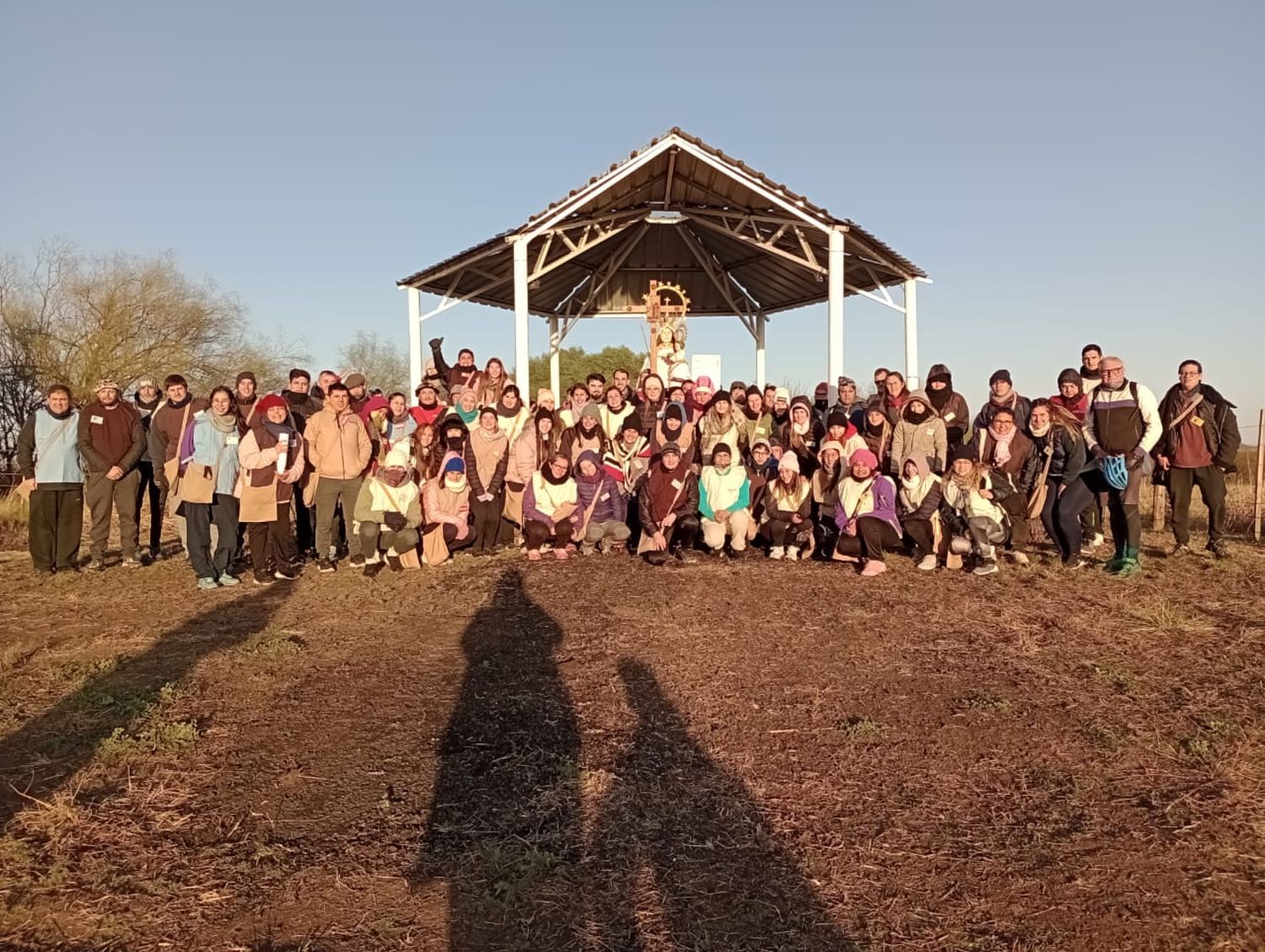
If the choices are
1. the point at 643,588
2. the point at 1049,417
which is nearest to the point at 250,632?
the point at 643,588

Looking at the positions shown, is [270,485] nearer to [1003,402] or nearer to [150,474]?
[150,474]

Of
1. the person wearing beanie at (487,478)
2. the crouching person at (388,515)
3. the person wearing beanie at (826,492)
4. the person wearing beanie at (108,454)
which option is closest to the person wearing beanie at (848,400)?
the person wearing beanie at (826,492)

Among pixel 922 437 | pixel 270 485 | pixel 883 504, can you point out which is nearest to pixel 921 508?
pixel 883 504

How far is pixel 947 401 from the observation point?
29.3 ft

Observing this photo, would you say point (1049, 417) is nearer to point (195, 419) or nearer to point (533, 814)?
point (533, 814)

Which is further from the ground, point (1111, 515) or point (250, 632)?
point (1111, 515)

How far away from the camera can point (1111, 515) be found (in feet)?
24.8

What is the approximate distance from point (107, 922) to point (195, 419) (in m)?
5.58

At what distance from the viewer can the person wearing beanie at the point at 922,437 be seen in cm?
812

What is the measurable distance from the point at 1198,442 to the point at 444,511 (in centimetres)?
710

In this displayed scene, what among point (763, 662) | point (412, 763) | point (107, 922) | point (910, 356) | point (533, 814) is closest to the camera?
point (107, 922)

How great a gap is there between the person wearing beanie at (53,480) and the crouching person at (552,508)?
14.1 ft

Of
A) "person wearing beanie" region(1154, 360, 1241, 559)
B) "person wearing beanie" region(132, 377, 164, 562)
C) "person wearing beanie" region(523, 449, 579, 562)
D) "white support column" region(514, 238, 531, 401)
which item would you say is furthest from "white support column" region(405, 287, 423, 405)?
"person wearing beanie" region(1154, 360, 1241, 559)

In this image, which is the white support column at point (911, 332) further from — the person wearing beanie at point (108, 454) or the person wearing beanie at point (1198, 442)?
the person wearing beanie at point (108, 454)
